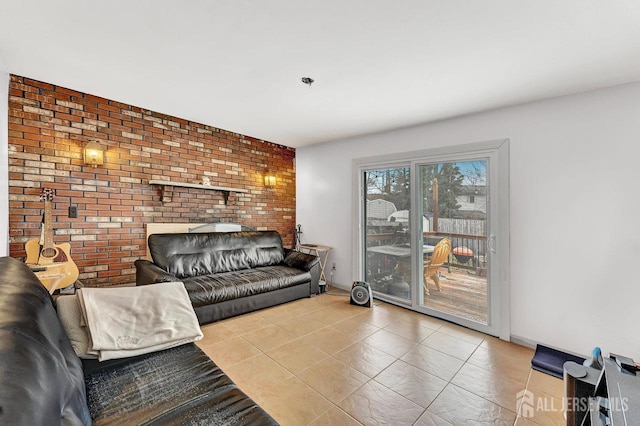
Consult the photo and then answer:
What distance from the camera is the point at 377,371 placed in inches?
87.7

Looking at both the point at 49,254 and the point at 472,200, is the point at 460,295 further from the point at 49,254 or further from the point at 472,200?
the point at 49,254

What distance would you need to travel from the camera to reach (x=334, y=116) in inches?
136

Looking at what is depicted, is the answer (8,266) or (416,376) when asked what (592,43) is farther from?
(8,266)

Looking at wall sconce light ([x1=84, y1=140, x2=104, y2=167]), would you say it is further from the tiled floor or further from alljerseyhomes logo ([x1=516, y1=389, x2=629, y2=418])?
alljerseyhomes logo ([x1=516, y1=389, x2=629, y2=418])

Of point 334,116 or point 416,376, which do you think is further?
point 334,116

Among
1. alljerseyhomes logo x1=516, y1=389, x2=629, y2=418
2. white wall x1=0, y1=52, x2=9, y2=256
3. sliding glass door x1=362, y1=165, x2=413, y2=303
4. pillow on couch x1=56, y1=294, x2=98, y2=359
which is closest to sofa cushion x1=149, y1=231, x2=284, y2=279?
white wall x1=0, y1=52, x2=9, y2=256

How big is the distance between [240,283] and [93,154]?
221 cm

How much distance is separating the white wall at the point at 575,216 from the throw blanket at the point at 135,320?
3153 mm

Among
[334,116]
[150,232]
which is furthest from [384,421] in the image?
[150,232]

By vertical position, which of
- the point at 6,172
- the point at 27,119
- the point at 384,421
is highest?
the point at 27,119

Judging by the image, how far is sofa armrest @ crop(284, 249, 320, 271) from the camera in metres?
4.03

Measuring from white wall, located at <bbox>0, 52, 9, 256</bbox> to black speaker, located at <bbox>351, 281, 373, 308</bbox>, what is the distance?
3.61 metres

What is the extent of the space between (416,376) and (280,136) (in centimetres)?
378

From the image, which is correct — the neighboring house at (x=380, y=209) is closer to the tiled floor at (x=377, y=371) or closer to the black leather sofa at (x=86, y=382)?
the tiled floor at (x=377, y=371)
